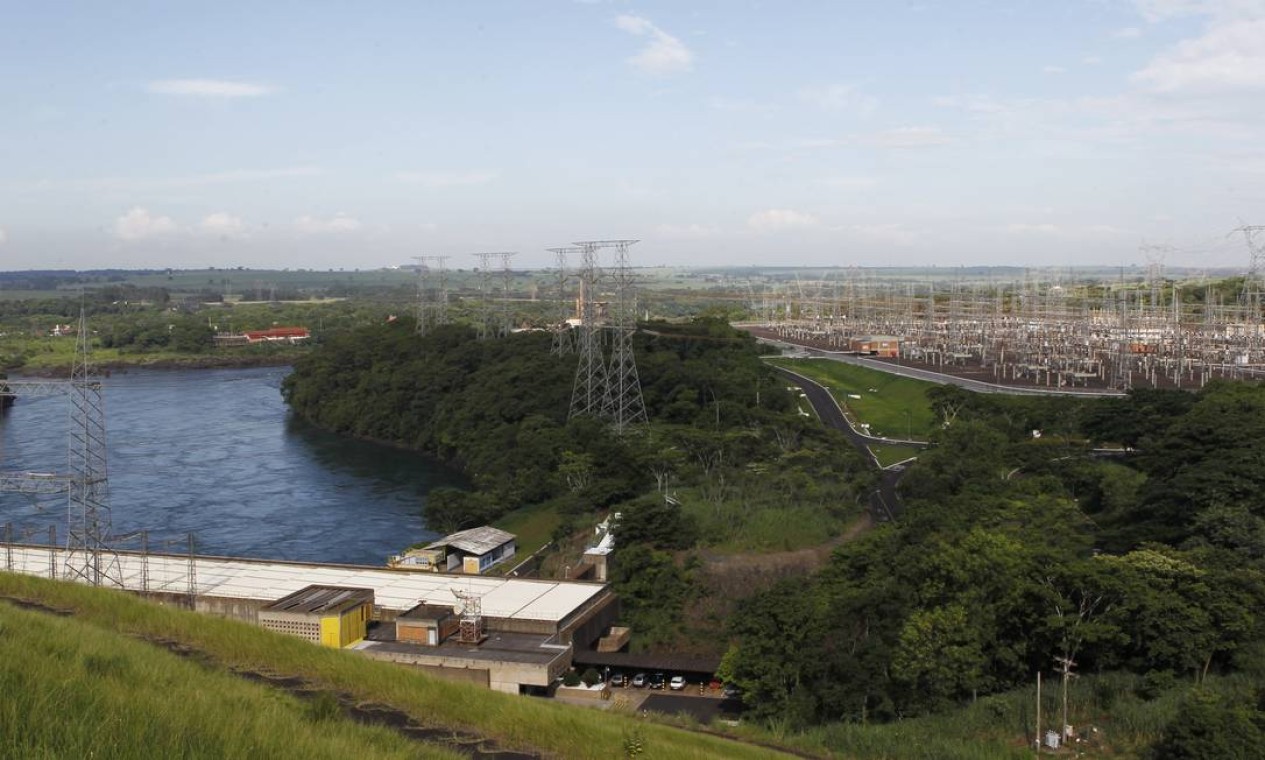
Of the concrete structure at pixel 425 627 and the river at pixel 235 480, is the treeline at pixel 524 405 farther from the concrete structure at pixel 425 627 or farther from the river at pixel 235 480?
the concrete structure at pixel 425 627

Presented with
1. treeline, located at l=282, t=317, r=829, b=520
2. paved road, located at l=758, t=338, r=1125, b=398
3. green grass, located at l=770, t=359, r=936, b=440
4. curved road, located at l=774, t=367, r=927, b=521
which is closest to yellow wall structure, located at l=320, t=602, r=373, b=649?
treeline, located at l=282, t=317, r=829, b=520

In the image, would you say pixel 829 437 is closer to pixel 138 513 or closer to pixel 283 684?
pixel 138 513

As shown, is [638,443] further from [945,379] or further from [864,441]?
[945,379]

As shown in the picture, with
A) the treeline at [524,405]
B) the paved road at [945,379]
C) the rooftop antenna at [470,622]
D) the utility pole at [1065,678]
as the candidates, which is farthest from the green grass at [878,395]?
the utility pole at [1065,678]

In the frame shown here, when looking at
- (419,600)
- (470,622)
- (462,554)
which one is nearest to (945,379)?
(462,554)

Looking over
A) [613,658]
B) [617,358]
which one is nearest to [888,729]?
[613,658]

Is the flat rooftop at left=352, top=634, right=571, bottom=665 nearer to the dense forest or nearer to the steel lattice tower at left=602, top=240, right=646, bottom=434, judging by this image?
Answer: the dense forest
